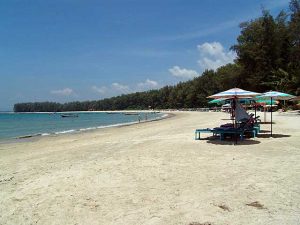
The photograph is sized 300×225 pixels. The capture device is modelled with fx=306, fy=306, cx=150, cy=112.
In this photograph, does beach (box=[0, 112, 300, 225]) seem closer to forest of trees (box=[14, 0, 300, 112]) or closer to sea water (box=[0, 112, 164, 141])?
sea water (box=[0, 112, 164, 141])

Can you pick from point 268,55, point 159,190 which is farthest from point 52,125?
point 159,190

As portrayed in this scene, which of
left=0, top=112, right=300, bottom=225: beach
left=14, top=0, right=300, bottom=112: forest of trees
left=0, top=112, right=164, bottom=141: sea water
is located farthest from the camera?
left=14, top=0, right=300, bottom=112: forest of trees

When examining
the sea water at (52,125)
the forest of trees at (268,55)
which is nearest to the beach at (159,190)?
the sea water at (52,125)

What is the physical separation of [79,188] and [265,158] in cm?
537

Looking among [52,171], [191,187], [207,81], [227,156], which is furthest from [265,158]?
[207,81]

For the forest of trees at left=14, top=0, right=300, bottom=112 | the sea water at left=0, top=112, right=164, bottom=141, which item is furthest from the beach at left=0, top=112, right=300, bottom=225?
the forest of trees at left=14, top=0, right=300, bottom=112

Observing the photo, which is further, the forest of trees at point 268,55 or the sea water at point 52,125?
the forest of trees at point 268,55

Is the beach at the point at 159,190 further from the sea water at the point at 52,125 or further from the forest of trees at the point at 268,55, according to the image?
the forest of trees at the point at 268,55

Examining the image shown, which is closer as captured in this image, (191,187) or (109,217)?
(109,217)

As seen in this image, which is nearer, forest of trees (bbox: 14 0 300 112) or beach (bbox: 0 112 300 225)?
beach (bbox: 0 112 300 225)

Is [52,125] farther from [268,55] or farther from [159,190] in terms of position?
[159,190]

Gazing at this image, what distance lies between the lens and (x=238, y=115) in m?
13.6

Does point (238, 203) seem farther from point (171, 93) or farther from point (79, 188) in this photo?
point (171, 93)

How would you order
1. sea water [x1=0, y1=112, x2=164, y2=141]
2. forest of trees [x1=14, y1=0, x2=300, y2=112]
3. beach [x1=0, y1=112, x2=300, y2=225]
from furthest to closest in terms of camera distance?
1. forest of trees [x1=14, y1=0, x2=300, y2=112]
2. sea water [x1=0, y1=112, x2=164, y2=141]
3. beach [x1=0, y1=112, x2=300, y2=225]
